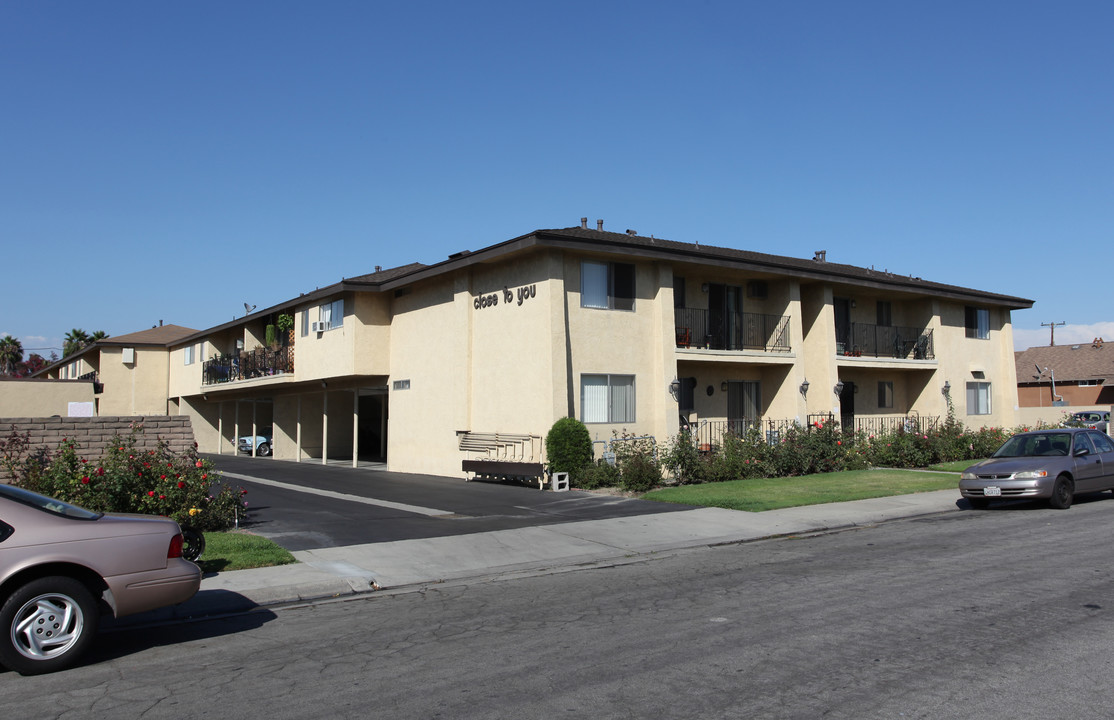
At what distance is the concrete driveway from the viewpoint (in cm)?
1339

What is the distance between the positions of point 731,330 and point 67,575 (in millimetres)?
20963

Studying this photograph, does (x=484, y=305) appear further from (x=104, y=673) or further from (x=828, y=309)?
(x=104, y=673)

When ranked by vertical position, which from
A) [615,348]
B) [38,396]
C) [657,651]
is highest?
[615,348]

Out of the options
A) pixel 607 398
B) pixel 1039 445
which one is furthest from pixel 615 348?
pixel 1039 445

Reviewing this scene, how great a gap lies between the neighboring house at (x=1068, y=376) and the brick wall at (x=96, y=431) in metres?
56.5

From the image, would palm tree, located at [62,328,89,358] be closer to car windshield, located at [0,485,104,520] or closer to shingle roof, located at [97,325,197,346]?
shingle roof, located at [97,325,197,346]

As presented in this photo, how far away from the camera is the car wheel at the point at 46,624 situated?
20.1ft

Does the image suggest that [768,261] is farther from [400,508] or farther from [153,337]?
[153,337]

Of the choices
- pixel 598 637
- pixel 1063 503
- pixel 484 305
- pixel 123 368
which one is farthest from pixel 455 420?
pixel 123 368

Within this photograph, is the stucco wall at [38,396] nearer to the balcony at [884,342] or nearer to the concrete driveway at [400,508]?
the concrete driveway at [400,508]

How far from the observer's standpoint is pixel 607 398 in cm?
2153

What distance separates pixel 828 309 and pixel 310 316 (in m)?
17.8

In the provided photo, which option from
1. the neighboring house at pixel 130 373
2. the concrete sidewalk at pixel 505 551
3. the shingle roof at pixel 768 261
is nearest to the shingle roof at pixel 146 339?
the neighboring house at pixel 130 373

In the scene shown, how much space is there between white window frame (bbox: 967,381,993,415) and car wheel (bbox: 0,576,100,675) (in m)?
31.6
